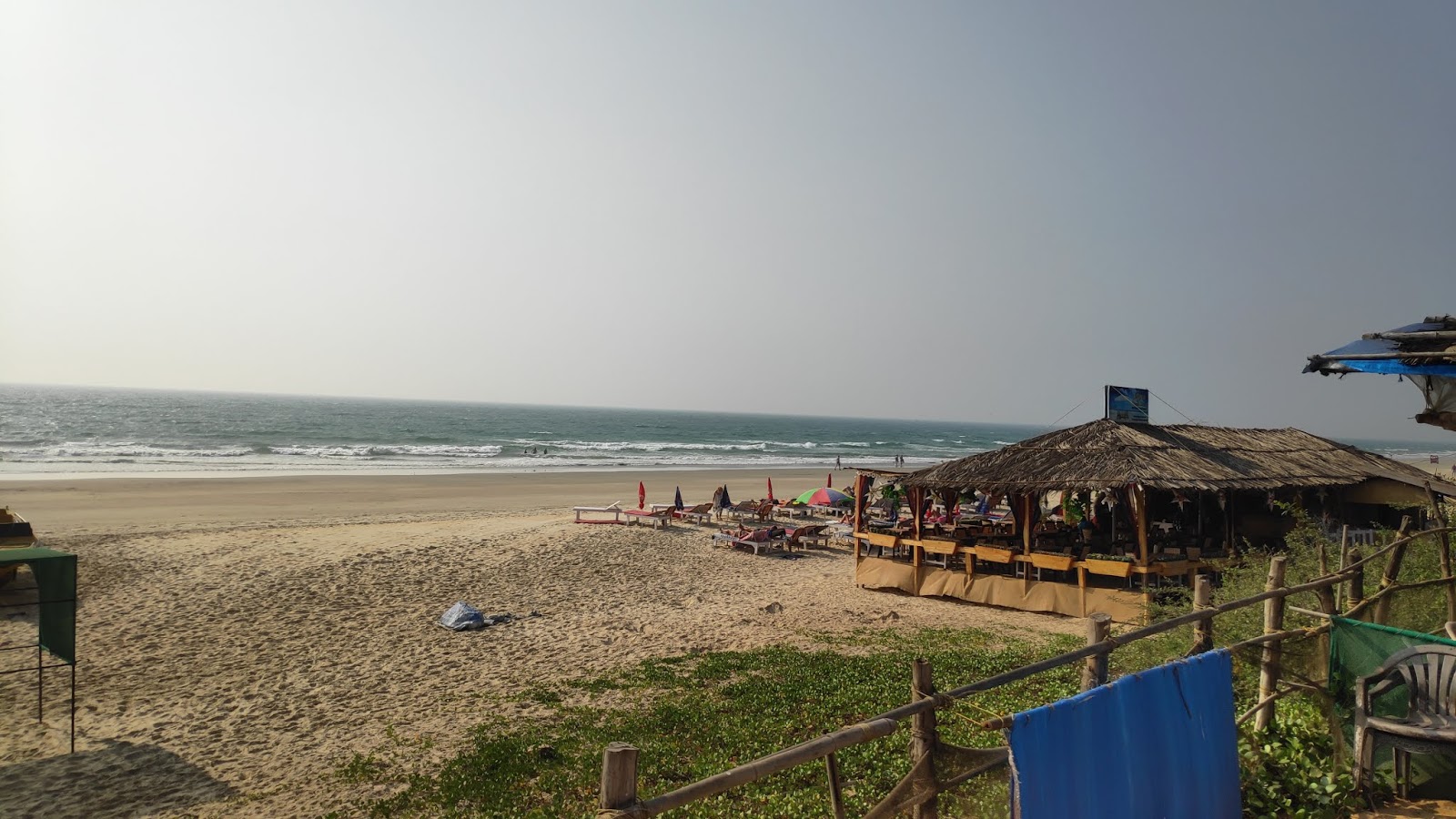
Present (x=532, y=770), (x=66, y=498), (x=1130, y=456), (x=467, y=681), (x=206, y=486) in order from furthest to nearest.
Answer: (x=206, y=486), (x=66, y=498), (x=1130, y=456), (x=467, y=681), (x=532, y=770)

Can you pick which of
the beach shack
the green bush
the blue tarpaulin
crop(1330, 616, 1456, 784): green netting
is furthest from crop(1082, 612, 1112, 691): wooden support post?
the beach shack

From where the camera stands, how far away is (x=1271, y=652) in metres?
5.26

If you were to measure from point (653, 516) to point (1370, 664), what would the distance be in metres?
19.6

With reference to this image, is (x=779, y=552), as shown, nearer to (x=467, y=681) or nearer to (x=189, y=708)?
(x=467, y=681)

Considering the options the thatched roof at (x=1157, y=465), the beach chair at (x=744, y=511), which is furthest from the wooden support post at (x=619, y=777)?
the beach chair at (x=744, y=511)

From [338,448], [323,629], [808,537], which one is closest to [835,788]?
[323,629]

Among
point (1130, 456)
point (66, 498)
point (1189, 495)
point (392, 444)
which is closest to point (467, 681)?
point (1130, 456)

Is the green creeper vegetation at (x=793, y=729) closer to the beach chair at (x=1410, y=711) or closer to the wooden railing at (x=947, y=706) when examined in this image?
the wooden railing at (x=947, y=706)

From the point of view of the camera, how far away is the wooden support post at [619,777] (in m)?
2.62

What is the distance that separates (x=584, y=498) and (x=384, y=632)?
1976cm

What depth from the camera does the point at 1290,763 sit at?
5105mm

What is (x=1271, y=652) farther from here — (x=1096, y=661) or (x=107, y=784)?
(x=107, y=784)

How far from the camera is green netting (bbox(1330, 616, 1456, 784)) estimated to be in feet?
15.3

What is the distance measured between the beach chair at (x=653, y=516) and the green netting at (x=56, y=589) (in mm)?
15519
